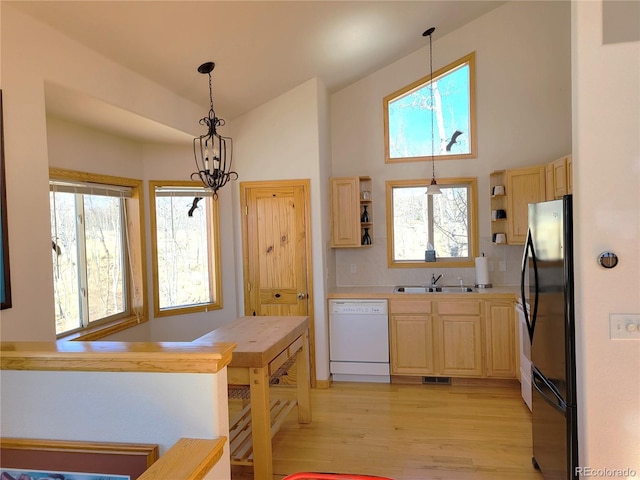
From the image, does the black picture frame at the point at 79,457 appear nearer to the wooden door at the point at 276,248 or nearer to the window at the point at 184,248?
the window at the point at 184,248

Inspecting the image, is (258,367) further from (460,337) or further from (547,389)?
(460,337)

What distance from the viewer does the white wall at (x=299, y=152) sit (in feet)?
14.6

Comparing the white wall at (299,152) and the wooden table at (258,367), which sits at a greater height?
the white wall at (299,152)

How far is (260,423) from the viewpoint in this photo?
2727mm

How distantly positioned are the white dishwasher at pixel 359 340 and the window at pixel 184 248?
127 cm

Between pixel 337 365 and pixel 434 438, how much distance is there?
146 centimetres

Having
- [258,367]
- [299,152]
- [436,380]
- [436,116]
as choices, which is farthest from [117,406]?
[436,116]

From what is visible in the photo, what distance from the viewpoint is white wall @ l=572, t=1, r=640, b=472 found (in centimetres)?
203

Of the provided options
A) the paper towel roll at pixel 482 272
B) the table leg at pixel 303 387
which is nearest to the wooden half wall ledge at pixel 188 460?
the table leg at pixel 303 387

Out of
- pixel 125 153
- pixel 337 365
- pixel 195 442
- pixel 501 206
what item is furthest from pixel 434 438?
pixel 125 153

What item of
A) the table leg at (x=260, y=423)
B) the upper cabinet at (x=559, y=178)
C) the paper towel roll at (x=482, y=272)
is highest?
the upper cabinet at (x=559, y=178)

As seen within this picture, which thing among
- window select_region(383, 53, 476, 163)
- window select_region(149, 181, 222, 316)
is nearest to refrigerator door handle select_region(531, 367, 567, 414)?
window select_region(383, 53, 476, 163)

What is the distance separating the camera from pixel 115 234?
417 cm

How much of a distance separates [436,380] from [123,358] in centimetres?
352
